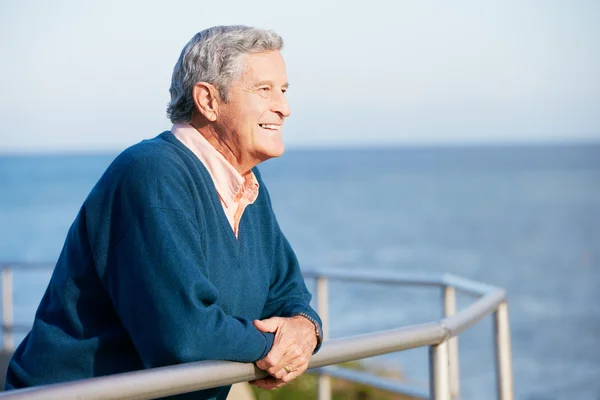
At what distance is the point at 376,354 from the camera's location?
2.03 meters

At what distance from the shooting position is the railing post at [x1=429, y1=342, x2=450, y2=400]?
7.39 feet

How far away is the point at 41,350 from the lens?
6.41 ft

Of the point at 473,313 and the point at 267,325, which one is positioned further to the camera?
the point at 473,313

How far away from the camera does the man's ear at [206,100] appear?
212 cm

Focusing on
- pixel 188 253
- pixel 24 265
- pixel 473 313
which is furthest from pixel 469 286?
pixel 24 265

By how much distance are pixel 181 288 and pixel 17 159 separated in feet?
495

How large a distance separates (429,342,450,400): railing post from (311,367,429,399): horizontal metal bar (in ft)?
3.98

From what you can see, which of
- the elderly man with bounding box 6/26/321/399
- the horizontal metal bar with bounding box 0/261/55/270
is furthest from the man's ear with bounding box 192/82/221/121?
the horizontal metal bar with bounding box 0/261/55/270

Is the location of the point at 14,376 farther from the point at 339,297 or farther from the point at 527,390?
the point at 339,297

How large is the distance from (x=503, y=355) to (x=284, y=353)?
1120 millimetres

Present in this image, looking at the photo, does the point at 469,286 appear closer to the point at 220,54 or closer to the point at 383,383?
the point at 383,383

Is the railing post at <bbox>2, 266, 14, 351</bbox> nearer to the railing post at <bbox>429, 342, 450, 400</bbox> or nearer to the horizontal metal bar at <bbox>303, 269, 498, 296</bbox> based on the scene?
the horizontal metal bar at <bbox>303, 269, 498, 296</bbox>

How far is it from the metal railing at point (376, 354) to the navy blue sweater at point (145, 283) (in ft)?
0.31

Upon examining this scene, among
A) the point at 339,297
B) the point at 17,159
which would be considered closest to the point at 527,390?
the point at 339,297
